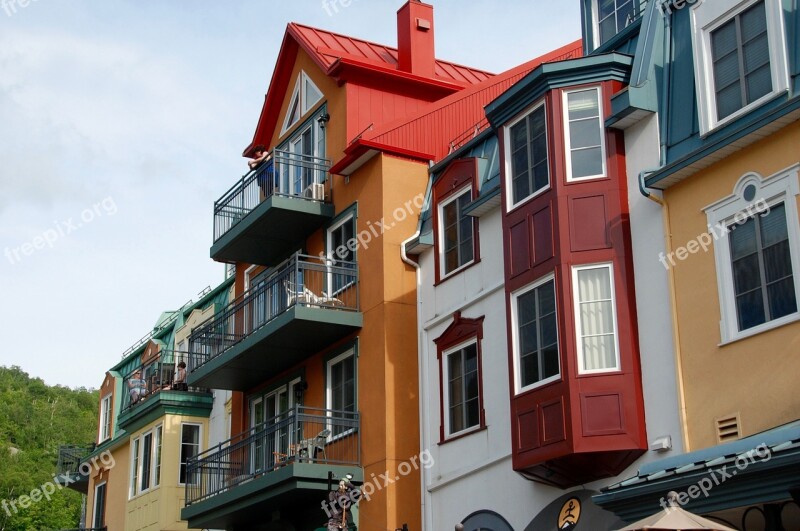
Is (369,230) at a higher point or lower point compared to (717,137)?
higher

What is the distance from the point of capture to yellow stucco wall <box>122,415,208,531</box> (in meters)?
31.2

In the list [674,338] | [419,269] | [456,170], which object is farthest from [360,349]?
[674,338]

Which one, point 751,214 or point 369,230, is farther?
point 369,230

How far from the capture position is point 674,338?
15992 mm

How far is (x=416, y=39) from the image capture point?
88.1ft

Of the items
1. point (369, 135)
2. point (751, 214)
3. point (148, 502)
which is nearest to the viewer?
point (751, 214)

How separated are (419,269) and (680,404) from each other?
27.2 feet

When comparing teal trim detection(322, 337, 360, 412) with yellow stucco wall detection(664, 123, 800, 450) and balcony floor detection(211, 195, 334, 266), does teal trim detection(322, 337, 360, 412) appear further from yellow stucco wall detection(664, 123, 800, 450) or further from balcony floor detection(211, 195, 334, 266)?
yellow stucco wall detection(664, 123, 800, 450)

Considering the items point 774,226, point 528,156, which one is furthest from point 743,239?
point 528,156

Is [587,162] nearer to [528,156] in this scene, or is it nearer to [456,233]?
[528,156]

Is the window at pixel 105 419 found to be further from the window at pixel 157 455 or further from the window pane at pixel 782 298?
the window pane at pixel 782 298

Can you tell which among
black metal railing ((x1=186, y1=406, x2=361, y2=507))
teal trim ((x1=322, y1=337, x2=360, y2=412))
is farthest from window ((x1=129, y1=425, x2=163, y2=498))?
teal trim ((x1=322, y1=337, x2=360, y2=412))

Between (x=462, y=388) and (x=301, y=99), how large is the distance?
9.81m

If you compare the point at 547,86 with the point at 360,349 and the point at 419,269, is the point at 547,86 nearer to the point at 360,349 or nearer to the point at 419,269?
the point at 419,269
